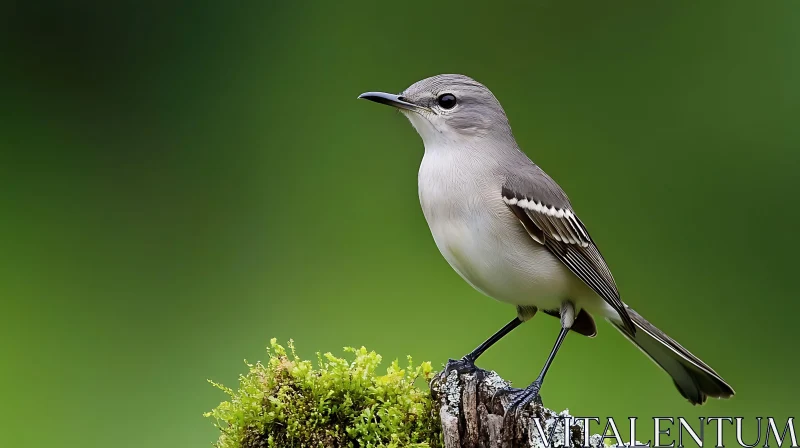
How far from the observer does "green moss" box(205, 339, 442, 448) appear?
259cm

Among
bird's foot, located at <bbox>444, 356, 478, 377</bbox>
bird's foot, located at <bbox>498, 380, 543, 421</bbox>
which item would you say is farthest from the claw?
bird's foot, located at <bbox>444, 356, 478, 377</bbox>

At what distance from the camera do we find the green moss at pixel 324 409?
2.59m

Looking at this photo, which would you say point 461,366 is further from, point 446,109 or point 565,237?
point 446,109

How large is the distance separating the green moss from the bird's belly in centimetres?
45

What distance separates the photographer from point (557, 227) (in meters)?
3.07

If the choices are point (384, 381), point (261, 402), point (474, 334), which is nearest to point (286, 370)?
point (261, 402)

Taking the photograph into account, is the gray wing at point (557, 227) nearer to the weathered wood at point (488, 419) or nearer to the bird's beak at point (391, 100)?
the bird's beak at point (391, 100)

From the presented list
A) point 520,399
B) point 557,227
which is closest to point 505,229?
point 557,227

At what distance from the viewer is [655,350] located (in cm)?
336

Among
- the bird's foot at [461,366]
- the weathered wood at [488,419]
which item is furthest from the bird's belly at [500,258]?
the weathered wood at [488,419]

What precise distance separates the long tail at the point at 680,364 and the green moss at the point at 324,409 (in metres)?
1.01

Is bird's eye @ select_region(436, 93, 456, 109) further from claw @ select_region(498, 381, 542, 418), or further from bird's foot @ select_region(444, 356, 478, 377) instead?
claw @ select_region(498, 381, 542, 418)

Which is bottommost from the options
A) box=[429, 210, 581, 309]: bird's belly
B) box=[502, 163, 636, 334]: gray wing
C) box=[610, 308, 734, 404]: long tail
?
box=[610, 308, 734, 404]: long tail

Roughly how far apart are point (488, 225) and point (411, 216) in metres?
2.08
